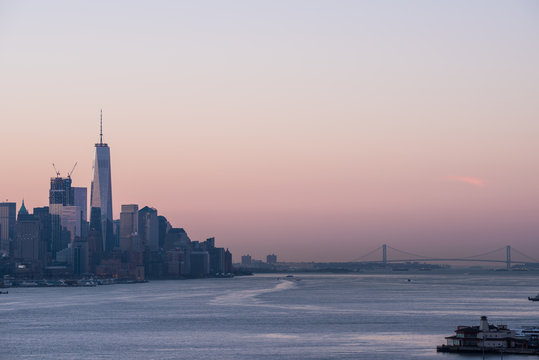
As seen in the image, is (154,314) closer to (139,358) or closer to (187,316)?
(187,316)

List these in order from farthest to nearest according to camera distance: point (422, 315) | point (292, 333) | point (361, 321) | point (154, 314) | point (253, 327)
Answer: point (154, 314)
point (422, 315)
point (361, 321)
point (253, 327)
point (292, 333)

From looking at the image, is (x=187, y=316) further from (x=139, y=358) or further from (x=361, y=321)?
(x=139, y=358)

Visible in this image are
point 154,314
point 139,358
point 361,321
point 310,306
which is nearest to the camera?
point 139,358

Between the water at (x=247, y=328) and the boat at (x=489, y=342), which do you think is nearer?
the boat at (x=489, y=342)

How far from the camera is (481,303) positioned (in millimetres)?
131500

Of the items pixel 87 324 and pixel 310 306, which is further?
Result: pixel 310 306

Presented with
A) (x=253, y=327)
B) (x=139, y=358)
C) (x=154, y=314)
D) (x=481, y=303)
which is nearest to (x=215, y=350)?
(x=139, y=358)

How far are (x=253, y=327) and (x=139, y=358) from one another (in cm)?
2493

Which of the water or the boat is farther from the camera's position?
the water

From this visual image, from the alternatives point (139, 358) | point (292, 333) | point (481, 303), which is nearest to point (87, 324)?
point (292, 333)

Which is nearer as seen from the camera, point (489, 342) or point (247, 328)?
point (489, 342)

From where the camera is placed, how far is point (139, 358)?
68.3 m

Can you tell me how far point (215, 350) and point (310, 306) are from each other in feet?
185

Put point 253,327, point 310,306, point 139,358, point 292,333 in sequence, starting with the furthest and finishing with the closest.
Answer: point 310,306
point 253,327
point 292,333
point 139,358
